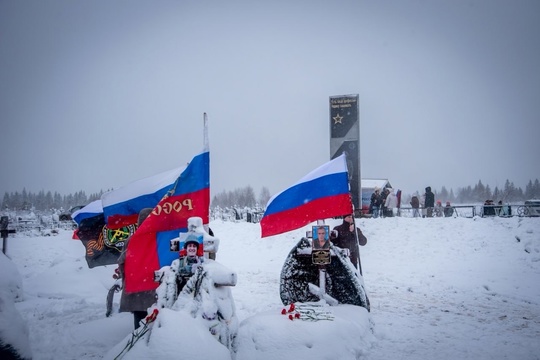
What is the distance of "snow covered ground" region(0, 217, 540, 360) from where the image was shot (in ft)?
16.9

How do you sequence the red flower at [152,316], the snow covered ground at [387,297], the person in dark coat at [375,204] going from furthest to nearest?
the person in dark coat at [375,204] → the snow covered ground at [387,297] → the red flower at [152,316]

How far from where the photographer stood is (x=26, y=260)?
15.6 metres

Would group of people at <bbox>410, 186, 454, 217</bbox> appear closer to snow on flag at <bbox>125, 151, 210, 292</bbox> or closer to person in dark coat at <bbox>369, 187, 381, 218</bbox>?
person in dark coat at <bbox>369, 187, 381, 218</bbox>

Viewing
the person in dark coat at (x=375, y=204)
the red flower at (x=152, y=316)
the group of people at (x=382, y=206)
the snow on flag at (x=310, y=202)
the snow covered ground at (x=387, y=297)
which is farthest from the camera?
the person in dark coat at (x=375, y=204)

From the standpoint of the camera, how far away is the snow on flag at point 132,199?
5.98 metres

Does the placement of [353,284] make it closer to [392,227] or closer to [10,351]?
[10,351]

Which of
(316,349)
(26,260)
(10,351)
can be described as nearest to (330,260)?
(316,349)

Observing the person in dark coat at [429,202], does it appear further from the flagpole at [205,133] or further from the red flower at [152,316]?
the red flower at [152,316]

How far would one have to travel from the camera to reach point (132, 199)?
607cm

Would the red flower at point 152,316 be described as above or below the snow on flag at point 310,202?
below

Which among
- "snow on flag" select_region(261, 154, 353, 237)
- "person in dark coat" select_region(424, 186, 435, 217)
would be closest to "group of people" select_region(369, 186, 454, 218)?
"person in dark coat" select_region(424, 186, 435, 217)

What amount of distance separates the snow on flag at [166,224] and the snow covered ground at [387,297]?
1.49 meters

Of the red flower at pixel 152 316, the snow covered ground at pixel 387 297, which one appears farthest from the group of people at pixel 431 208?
the red flower at pixel 152 316

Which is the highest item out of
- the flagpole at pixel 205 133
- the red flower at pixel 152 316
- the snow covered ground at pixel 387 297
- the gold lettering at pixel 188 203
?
the flagpole at pixel 205 133
